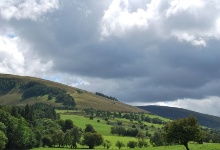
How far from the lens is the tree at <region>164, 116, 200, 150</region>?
71.4 meters

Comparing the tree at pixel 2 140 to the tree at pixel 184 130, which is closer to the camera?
the tree at pixel 184 130

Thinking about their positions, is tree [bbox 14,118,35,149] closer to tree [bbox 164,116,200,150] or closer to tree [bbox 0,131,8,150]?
tree [bbox 0,131,8,150]

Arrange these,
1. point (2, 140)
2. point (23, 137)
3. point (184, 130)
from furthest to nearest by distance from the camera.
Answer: point (23, 137), point (2, 140), point (184, 130)

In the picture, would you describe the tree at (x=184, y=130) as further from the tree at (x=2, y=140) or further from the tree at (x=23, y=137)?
the tree at (x=23, y=137)

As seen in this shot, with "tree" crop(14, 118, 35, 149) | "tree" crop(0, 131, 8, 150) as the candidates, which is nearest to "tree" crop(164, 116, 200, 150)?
"tree" crop(0, 131, 8, 150)

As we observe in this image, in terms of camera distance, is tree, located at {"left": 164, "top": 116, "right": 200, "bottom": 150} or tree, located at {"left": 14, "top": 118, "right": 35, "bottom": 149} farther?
tree, located at {"left": 14, "top": 118, "right": 35, "bottom": 149}

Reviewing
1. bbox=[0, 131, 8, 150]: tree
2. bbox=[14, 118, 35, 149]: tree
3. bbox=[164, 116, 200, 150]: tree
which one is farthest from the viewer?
bbox=[14, 118, 35, 149]: tree

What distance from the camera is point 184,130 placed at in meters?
71.6

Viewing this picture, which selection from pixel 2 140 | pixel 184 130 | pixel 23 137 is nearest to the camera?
pixel 184 130

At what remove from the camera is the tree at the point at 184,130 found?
2810 inches

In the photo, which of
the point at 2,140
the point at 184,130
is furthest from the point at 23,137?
the point at 184,130

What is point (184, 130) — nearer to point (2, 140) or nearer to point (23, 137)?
point (2, 140)

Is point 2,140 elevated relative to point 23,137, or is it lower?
lower

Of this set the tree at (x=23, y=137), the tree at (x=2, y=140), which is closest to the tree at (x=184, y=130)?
the tree at (x=2, y=140)
